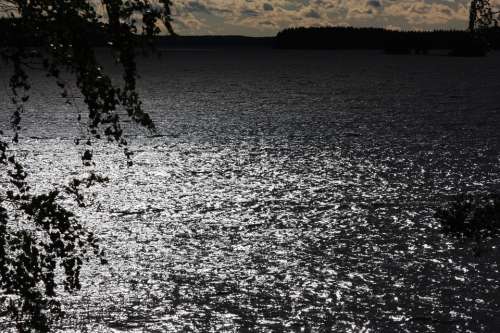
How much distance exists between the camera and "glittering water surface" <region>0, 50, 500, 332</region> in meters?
5.58

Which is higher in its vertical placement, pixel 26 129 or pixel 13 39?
pixel 13 39

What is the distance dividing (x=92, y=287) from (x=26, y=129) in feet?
41.3

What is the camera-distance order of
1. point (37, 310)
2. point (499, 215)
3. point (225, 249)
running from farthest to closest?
point (499, 215)
point (225, 249)
point (37, 310)

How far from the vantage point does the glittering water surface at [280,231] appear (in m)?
5.58

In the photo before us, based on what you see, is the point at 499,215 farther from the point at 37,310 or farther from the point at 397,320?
the point at 37,310

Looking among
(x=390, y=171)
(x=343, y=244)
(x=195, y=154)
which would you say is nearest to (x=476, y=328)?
(x=343, y=244)

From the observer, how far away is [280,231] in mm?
8078

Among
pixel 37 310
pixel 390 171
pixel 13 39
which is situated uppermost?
pixel 13 39

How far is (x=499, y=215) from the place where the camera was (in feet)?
28.4

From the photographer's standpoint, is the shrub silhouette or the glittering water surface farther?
the shrub silhouette

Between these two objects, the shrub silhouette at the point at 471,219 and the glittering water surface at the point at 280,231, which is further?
the shrub silhouette at the point at 471,219

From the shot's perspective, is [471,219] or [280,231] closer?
[280,231]

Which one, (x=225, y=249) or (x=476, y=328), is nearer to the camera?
(x=476, y=328)

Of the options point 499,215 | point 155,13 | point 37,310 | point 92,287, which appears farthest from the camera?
point 499,215
